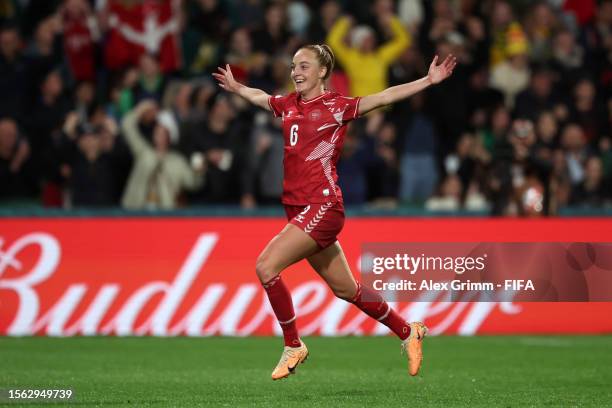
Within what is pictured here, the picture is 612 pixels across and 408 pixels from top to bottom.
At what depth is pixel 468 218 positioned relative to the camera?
15.9 m

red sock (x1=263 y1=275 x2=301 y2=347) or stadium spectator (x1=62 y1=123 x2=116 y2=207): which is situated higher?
red sock (x1=263 y1=275 x2=301 y2=347)

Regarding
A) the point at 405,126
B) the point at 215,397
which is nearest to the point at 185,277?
the point at 405,126

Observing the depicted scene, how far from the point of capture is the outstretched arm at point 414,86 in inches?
362

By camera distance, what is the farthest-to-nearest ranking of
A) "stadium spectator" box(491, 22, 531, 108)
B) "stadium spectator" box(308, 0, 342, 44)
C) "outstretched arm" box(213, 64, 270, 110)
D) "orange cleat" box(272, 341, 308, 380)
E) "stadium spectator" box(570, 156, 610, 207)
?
"stadium spectator" box(491, 22, 531, 108) < "stadium spectator" box(308, 0, 342, 44) < "stadium spectator" box(570, 156, 610, 207) < "outstretched arm" box(213, 64, 270, 110) < "orange cleat" box(272, 341, 308, 380)

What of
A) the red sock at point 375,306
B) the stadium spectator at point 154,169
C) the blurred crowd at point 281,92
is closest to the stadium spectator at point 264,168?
the blurred crowd at point 281,92

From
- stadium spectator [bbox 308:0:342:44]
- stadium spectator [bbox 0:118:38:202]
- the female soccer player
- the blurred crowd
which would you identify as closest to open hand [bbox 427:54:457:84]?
the female soccer player

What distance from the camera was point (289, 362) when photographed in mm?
9789

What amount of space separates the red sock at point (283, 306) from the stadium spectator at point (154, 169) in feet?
23.6

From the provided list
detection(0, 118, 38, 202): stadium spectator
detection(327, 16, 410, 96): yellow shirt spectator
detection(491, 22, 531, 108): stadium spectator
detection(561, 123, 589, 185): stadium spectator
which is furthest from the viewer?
detection(491, 22, 531, 108): stadium spectator

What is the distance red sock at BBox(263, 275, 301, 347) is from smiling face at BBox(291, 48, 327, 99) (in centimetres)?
142

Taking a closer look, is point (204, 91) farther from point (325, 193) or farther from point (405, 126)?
point (325, 193)

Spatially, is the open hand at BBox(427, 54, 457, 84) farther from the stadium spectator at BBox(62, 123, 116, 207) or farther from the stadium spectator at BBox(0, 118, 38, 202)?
the stadium spectator at BBox(0, 118, 38, 202)

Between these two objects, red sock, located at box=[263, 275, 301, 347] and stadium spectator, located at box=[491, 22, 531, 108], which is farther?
stadium spectator, located at box=[491, 22, 531, 108]

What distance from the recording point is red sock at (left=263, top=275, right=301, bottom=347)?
976 centimetres
